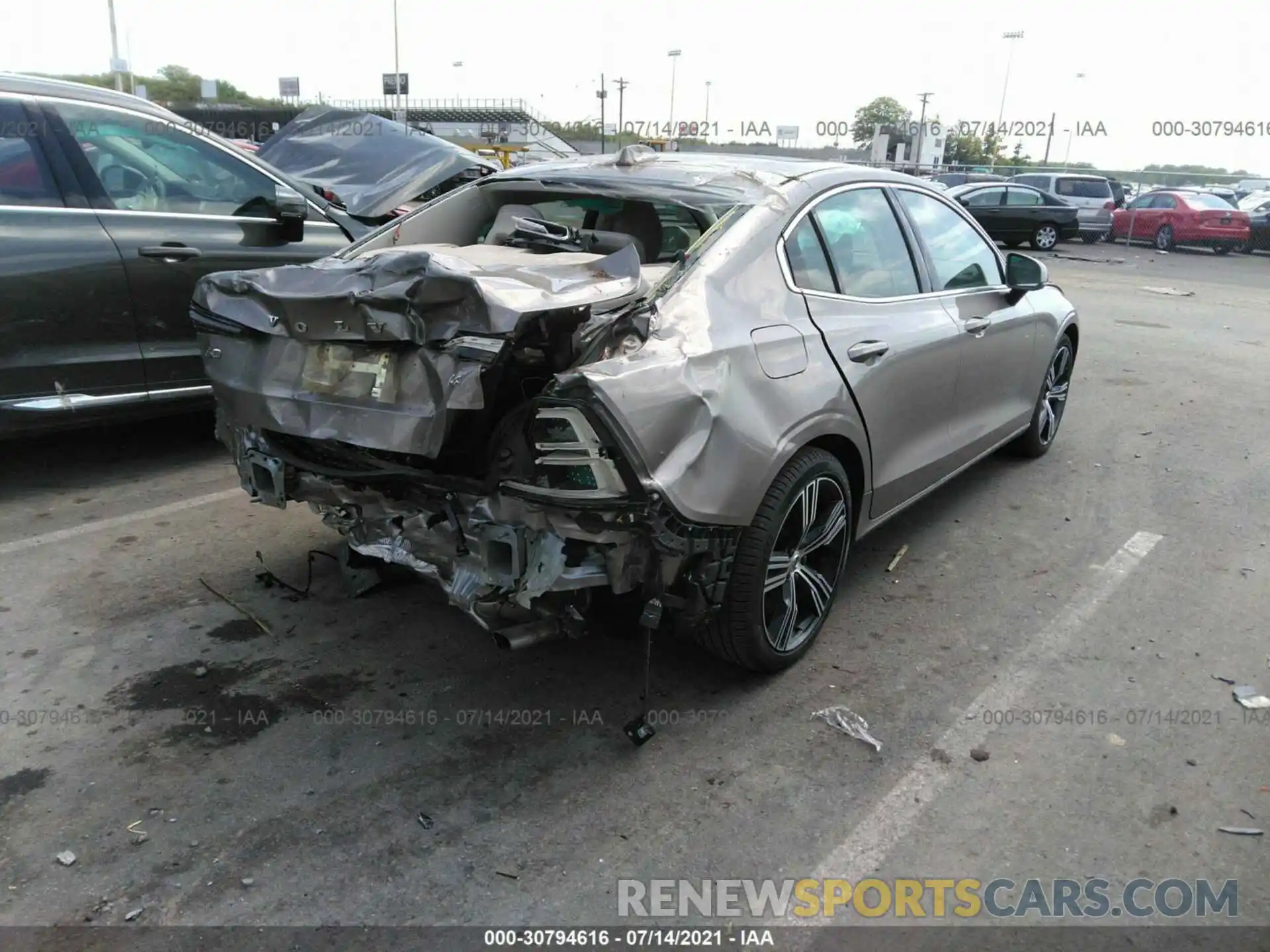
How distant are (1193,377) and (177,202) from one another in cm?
816

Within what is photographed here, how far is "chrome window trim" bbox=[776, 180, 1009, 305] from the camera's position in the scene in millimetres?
3332

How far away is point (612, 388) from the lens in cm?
255

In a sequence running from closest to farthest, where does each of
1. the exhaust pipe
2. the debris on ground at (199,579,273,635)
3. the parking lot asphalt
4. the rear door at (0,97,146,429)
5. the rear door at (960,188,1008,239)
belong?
the parking lot asphalt
the exhaust pipe
the debris on ground at (199,579,273,635)
the rear door at (0,97,146,429)
the rear door at (960,188,1008,239)

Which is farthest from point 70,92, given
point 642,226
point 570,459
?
point 570,459

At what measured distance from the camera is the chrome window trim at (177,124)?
4773 mm

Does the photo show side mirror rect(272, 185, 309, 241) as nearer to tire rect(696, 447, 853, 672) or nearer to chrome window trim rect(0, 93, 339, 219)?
chrome window trim rect(0, 93, 339, 219)

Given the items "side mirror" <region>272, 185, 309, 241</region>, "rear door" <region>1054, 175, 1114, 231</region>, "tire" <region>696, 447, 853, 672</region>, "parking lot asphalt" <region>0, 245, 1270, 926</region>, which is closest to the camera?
"parking lot asphalt" <region>0, 245, 1270, 926</region>

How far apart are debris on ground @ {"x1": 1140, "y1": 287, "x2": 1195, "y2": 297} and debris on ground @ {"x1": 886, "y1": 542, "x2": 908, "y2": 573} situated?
478 inches


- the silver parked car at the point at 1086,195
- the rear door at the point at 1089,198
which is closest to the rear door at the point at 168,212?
the silver parked car at the point at 1086,195

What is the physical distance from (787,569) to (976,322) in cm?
188

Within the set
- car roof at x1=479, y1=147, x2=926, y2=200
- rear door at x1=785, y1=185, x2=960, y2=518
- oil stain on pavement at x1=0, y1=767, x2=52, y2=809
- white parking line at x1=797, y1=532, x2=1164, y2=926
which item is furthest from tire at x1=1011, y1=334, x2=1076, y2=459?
oil stain on pavement at x1=0, y1=767, x2=52, y2=809

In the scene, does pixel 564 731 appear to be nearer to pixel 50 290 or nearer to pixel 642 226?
pixel 642 226

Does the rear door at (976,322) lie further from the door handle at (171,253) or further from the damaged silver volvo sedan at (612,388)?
the door handle at (171,253)

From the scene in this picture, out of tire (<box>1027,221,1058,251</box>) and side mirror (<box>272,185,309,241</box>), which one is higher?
side mirror (<box>272,185,309,241</box>)
